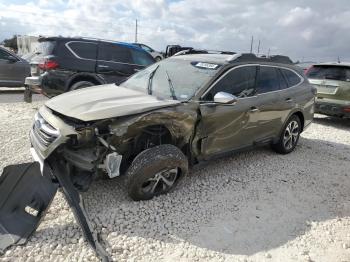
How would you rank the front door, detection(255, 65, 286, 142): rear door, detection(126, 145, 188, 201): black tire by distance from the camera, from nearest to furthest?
detection(126, 145, 188, 201): black tire, the front door, detection(255, 65, 286, 142): rear door

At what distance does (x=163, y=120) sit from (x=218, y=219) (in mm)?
1257

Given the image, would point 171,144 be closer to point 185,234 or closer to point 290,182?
point 185,234

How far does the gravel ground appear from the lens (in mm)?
3299

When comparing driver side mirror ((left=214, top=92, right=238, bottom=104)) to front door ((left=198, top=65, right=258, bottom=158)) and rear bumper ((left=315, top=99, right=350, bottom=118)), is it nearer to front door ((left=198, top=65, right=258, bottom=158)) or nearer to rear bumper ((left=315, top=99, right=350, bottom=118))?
front door ((left=198, top=65, right=258, bottom=158))

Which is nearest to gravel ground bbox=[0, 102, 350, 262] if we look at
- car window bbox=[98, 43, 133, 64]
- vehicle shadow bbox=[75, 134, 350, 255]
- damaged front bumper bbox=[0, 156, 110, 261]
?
vehicle shadow bbox=[75, 134, 350, 255]

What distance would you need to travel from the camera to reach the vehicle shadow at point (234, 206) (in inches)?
142

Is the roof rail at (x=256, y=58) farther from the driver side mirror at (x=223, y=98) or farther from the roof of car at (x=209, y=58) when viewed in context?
the driver side mirror at (x=223, y=98)

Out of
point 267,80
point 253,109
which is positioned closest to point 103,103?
point 253,109

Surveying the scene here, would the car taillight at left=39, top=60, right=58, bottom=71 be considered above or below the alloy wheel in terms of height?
above

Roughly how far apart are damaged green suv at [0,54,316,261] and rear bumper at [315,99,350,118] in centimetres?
430

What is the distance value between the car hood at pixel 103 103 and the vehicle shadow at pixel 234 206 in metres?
1.05

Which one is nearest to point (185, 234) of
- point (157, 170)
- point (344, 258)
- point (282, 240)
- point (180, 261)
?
point (180, 261)

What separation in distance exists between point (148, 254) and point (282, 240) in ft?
4.63

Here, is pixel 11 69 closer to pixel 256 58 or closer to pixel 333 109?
pixel 256 58
